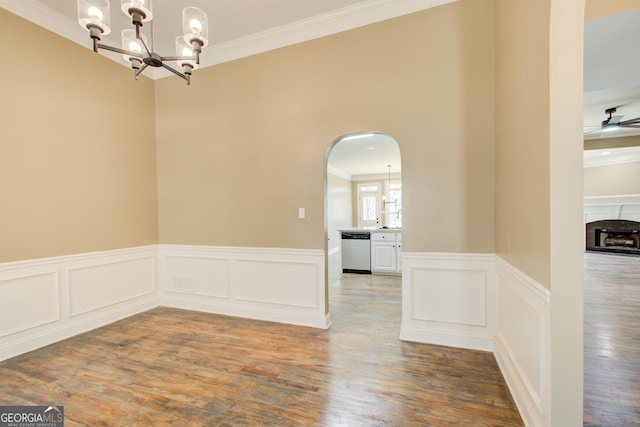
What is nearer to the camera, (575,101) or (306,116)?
(575,101)

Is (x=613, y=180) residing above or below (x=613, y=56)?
below

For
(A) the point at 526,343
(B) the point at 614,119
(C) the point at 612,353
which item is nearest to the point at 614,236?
(B) the point at 614,119

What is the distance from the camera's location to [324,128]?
312cm

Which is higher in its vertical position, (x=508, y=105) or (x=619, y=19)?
(x=619, y=19)

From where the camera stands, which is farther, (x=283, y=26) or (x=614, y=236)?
(x=614, y=236)

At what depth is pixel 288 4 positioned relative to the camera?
2822 millimetres

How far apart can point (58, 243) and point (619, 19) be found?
5.50 m

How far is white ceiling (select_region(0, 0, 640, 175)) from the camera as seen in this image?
2.62 m

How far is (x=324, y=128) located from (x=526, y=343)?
8.41 ft

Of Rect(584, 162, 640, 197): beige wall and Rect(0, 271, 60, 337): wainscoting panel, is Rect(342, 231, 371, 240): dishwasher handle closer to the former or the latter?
Rect(0, 271, 60, 337): wainscoting panel

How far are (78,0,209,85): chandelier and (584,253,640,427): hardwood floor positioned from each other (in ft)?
11.7

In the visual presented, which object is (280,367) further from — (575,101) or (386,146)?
(386,146)

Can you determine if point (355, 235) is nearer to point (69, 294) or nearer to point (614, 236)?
point (69, 294)

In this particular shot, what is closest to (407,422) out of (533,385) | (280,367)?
(533,385)
